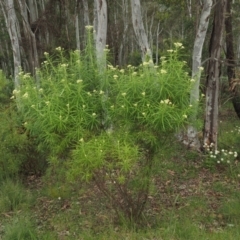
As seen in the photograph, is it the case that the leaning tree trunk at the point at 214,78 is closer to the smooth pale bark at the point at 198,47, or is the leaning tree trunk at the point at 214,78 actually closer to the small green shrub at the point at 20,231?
the smooth pale bark at the point at 198,47

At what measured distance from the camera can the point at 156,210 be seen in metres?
5.74

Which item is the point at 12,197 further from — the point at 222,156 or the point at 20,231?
the point at 222,156

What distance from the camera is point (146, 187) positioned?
496 cm

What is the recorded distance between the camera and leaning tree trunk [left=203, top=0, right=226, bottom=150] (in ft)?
25.5

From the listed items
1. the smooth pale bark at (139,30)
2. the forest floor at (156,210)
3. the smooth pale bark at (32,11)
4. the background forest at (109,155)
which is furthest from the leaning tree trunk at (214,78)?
the smooth pale bark at (32,11)

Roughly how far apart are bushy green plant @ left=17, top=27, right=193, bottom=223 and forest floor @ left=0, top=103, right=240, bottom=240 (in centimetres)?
79

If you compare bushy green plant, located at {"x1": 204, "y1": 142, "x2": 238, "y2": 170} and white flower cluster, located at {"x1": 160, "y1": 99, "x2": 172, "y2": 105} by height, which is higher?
white flower cluster, located at {"x1": 160, "y1": 99, "x2": 172, "y2": 105}

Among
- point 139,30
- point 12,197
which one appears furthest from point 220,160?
point 12,197

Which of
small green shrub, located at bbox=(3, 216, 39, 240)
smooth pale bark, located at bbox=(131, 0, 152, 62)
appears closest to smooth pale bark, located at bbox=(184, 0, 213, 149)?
smooth pale bark, located at bbox=(131, 0, 152, 62)

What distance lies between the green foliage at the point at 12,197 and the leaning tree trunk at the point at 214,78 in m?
3.84

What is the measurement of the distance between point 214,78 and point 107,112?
4.14m

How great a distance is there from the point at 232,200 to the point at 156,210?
1.22 m

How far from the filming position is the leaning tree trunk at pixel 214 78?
7762mm

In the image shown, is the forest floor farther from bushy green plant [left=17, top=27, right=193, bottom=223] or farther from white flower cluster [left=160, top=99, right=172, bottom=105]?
white flower cluster [left=160, top=99, right=172, bottom=105]
